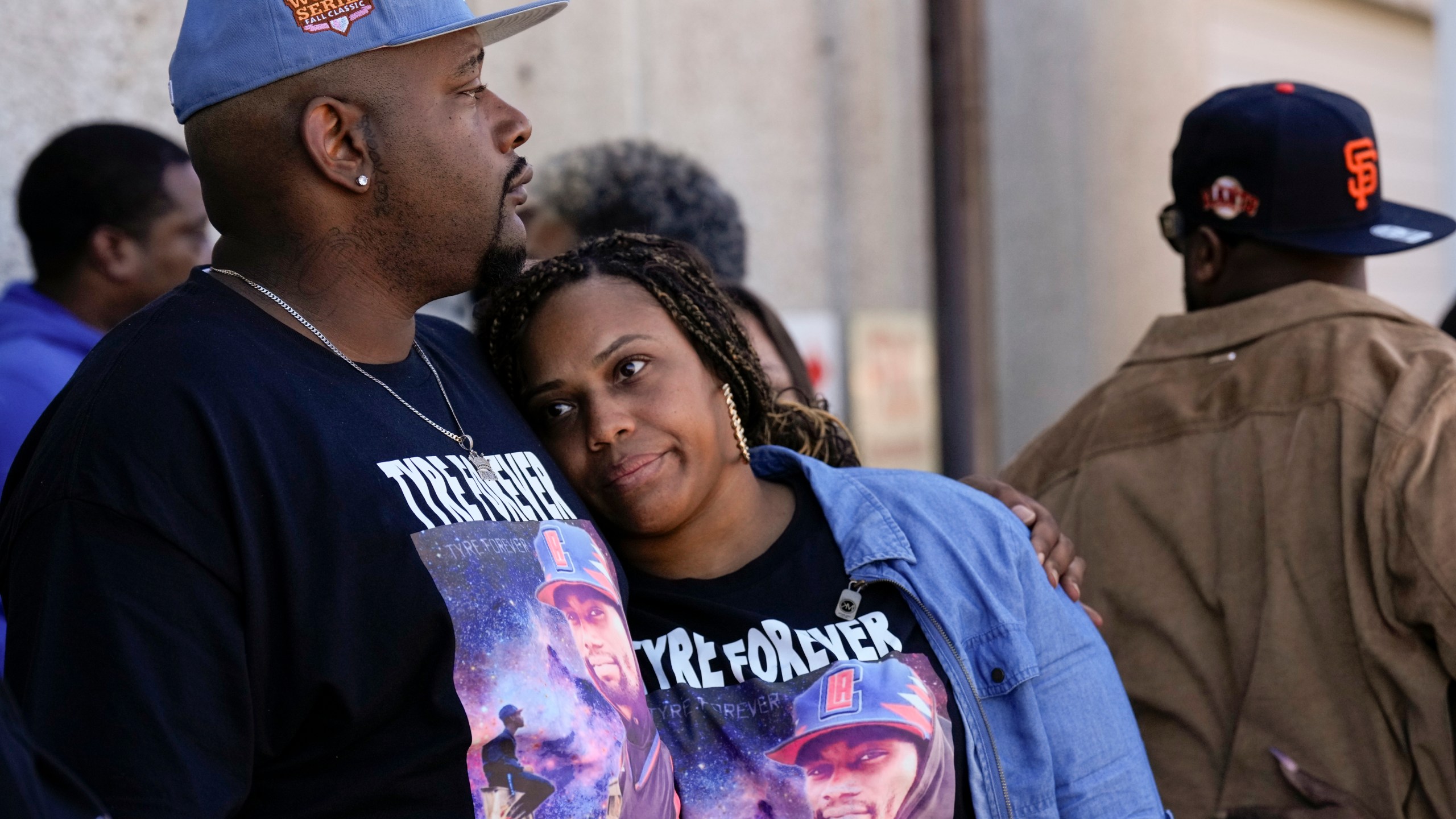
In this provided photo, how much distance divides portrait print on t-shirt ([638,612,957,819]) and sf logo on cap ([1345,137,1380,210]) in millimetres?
1350

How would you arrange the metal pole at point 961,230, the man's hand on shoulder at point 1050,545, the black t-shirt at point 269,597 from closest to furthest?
the black t-shirt at point 269,597
the man's hand on shoulder at point 1050,545
the metal pole at point 961,230

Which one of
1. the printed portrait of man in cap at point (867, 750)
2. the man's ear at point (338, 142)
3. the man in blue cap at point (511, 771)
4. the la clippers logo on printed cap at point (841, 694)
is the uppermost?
the man's ear at point (338, 142)

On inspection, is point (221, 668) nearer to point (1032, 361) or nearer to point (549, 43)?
point (549, 43)

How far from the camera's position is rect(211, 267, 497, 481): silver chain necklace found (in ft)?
5.91

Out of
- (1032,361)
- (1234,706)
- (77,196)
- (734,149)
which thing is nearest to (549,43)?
(734,149)

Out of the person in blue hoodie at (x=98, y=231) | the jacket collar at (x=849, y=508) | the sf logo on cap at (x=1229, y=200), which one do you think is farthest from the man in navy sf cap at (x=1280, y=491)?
the person in blue hoodie at (x=98, y=231)

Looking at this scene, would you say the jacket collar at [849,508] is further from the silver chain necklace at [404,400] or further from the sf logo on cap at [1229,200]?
the sf logo on cap at [1229,200]

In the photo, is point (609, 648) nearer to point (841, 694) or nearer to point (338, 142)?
point (841, 694)

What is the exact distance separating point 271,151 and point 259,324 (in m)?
0.22

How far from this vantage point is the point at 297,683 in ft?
5.15

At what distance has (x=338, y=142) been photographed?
71.1 inches

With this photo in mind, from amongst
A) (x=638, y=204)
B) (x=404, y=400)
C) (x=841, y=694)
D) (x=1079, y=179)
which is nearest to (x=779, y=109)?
(x=1079, y=179)

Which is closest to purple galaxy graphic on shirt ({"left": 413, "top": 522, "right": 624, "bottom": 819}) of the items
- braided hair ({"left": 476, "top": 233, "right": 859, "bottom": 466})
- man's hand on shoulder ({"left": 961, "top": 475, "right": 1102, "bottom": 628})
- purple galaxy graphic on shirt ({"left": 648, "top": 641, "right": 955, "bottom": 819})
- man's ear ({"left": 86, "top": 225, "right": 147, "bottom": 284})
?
purple galaxy graphic on shirt ({"left": 648, "top": 641, "right": 955, "bottom": 819})

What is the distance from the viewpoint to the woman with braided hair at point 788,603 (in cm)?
207
